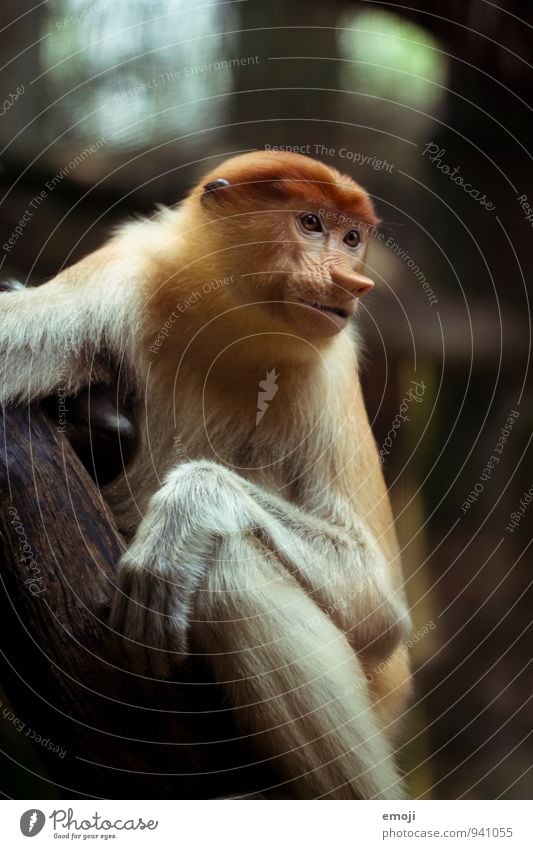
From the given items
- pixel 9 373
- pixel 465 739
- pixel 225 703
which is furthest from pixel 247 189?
pixel 465 739

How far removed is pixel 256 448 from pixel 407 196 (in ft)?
1.86

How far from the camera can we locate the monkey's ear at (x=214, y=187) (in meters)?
1.52

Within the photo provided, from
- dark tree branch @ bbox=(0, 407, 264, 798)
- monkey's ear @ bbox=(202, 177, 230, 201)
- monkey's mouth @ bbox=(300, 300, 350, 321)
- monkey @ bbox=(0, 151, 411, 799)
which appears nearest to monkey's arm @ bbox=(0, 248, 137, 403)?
monkey @ bbox=(0, 151, 411, 799)

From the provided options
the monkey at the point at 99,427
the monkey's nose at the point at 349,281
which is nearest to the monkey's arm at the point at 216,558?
the monkey at the point at 99,427

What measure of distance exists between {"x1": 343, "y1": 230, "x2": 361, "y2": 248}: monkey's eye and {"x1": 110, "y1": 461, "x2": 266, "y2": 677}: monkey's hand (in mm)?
509

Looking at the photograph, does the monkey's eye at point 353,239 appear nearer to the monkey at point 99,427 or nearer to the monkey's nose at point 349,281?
the monkey's nose at point 349,281

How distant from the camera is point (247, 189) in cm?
151

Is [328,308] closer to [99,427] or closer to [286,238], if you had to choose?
[286,238]

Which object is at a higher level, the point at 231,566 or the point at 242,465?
the point at 242,465

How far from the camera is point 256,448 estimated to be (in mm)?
1576

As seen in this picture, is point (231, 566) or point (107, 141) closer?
point (231, 566)

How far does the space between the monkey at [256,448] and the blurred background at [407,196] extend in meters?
0.06

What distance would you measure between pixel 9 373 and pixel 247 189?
0.54 m
